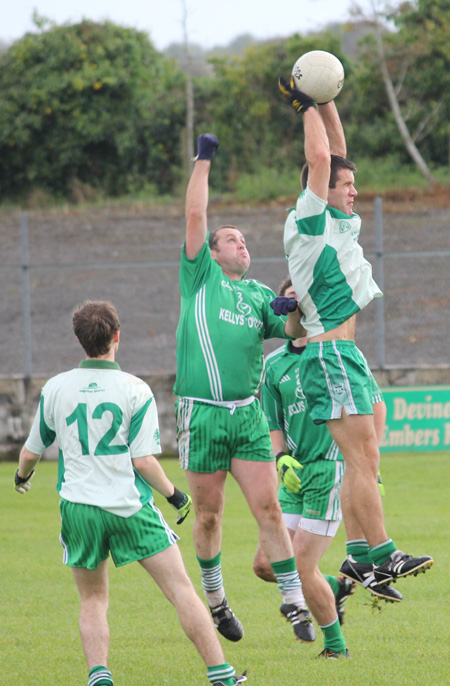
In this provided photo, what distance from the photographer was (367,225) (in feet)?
73.8

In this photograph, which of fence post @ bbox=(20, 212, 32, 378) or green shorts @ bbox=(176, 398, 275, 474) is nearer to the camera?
green shorts @ bbox=(176, 398, 275, 474)

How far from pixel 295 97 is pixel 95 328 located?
176 cm

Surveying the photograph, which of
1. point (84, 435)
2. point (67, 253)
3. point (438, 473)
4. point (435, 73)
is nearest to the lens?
point (84, 435)

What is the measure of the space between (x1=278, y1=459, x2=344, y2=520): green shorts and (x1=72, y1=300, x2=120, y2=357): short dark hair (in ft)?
6.09

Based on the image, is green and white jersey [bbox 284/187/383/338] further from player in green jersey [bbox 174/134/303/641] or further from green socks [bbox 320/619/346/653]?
green socks [bbox 320/619/346/653]

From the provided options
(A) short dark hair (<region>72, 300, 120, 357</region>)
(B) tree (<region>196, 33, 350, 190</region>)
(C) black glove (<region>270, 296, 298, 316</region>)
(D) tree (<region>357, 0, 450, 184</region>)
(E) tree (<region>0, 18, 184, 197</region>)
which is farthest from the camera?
(E) tree (<region>0, 18, 184, 197</region>)

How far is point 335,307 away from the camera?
4895 millimetres

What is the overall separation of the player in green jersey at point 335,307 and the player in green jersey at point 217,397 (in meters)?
0.38

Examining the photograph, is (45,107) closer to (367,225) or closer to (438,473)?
(367,225)

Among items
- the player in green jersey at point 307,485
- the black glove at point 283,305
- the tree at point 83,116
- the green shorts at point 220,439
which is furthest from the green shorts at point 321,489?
the tree at point 83,116

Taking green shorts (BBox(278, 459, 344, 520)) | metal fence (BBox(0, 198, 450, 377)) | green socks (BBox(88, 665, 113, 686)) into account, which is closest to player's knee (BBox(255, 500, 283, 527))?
green shorts (BBox(278, 459, 344, 520))

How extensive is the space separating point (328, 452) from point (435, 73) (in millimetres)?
22038

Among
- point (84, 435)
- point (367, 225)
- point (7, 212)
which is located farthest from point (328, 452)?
point (7, 212)

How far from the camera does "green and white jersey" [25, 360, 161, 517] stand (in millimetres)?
4246
